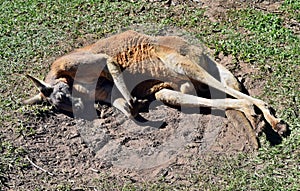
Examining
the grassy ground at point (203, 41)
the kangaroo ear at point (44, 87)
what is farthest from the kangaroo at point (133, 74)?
the grassy ground at point (203, 41)

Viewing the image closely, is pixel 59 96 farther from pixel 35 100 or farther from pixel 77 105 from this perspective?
pixel 35 100

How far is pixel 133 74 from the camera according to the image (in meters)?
7.86

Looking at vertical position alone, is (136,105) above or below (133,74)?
below

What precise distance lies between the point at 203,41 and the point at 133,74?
4.51ft

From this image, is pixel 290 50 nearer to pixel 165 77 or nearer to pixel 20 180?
pixel 165 77

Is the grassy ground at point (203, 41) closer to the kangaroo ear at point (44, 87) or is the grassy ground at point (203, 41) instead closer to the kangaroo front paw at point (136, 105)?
the kangaroo ear at point (44, 87)

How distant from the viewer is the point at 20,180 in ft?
22.5

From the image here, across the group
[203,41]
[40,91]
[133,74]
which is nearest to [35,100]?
[40,91]

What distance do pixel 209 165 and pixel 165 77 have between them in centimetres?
157

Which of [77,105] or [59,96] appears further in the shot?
[77,105]

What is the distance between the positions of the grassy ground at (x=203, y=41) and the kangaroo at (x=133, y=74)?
580 millimetres

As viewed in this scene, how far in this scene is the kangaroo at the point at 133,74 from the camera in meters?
7.53

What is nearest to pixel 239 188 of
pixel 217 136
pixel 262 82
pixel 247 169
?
pixel 247 169

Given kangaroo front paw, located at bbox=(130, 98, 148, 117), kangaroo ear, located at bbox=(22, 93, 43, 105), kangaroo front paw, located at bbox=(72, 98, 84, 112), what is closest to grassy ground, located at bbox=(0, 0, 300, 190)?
kangaroo ear, located at bbox=(22, 93, 43, 105)
